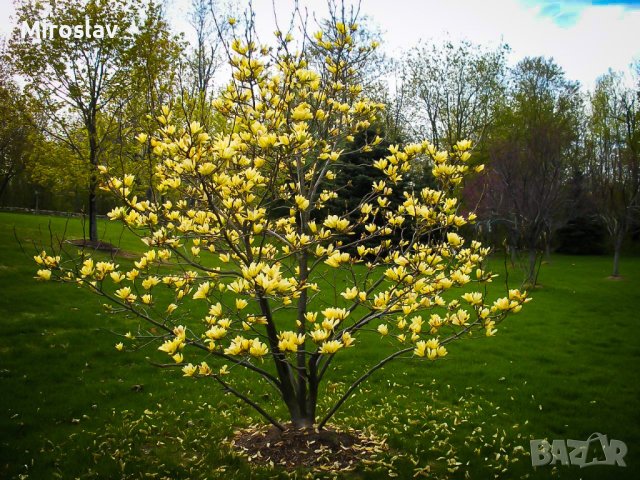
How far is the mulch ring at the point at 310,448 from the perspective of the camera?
4054mm

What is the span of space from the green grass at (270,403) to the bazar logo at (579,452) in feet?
0.40

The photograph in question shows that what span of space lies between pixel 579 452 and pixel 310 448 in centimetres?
251

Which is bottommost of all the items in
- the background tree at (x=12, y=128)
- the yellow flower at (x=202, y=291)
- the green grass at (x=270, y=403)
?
the green grass at (x=270, y=403)

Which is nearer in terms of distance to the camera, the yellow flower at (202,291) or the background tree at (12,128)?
the yellow flower at (202,291)

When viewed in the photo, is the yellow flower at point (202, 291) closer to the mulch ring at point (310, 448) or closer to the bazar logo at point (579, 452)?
the mulch ring at point (310, 448)

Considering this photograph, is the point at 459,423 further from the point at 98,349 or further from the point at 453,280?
the point at 98,349

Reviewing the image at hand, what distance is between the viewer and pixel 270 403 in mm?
5738

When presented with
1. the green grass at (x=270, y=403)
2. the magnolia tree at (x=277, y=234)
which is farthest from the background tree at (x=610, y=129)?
the magnolia tree at (x=277, y=234)

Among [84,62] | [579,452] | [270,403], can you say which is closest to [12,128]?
[84,62]

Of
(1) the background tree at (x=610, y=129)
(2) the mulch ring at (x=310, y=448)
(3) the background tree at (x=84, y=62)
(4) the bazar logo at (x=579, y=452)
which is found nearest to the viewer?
(2) the mulch ring at (x=310, y=448)

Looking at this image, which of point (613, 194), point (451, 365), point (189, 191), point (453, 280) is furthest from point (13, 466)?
point (613, 194)

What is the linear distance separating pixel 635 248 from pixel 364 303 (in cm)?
3369

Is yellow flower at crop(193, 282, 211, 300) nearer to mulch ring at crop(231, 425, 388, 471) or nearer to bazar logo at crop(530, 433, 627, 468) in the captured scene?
mulch ring at crop(231, 425, 388, 471)

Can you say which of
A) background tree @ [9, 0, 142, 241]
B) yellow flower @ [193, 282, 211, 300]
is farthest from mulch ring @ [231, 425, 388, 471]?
background tree @ [9, 0, 142, 241]
